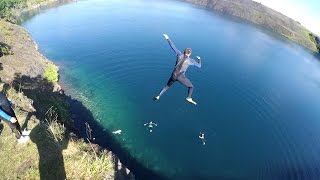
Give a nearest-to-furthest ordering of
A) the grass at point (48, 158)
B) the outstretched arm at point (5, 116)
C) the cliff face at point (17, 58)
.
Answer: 1. the outstretched arm at point (5, 116)
2. the grass at point (48, 158)
3. the cliff face at point (17, 58)

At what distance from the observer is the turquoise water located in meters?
36.4

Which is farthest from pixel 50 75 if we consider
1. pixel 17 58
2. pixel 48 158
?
pixel 48 158

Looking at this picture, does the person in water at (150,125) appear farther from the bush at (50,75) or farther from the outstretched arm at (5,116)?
the outstretched arm at (5,116)

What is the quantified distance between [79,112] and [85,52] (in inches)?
940

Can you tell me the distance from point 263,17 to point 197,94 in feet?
304

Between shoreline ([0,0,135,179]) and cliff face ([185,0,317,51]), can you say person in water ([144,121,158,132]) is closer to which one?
shoreline ([0,0,135,179])

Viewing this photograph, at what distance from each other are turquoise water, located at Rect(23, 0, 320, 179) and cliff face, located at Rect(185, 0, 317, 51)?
29.6 metres

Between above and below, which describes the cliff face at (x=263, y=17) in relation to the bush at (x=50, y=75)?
above

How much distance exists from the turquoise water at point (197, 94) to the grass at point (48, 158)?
14.5m

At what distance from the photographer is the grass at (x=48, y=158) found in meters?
15.7

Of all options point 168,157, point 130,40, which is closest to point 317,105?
point 168,157

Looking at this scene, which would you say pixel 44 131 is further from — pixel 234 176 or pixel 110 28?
pixel 110 28

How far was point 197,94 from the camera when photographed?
162ft

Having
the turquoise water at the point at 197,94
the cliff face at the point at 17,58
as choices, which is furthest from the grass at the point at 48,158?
the cliff face at the point at 17,58
